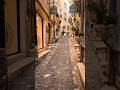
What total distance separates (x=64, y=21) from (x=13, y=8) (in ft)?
279

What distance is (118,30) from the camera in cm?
565

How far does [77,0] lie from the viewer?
65.8 ft

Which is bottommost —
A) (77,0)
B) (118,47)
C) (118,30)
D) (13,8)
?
(118,47)

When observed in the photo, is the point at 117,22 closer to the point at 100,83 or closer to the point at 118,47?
the point at 118,47

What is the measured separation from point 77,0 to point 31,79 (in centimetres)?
1206

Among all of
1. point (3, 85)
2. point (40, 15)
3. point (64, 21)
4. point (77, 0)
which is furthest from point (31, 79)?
point (64, 21)

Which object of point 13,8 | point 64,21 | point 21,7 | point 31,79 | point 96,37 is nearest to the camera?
point 96,37

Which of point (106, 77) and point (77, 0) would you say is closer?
point (106, 77)

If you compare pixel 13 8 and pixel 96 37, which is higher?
pixel 13 8

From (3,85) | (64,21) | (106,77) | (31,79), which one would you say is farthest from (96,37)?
(64,21)

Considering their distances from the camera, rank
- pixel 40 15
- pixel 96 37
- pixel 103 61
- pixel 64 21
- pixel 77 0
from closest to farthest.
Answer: pixel 103 61 → pixel 96 37 → pixel 77 0 → pixel 40 15 → pixel 64 21

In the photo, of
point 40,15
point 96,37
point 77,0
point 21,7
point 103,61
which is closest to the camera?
point 103,61

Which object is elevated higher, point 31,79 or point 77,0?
point 77,0

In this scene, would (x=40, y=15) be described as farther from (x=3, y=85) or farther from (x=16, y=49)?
(x=3, y=85)
